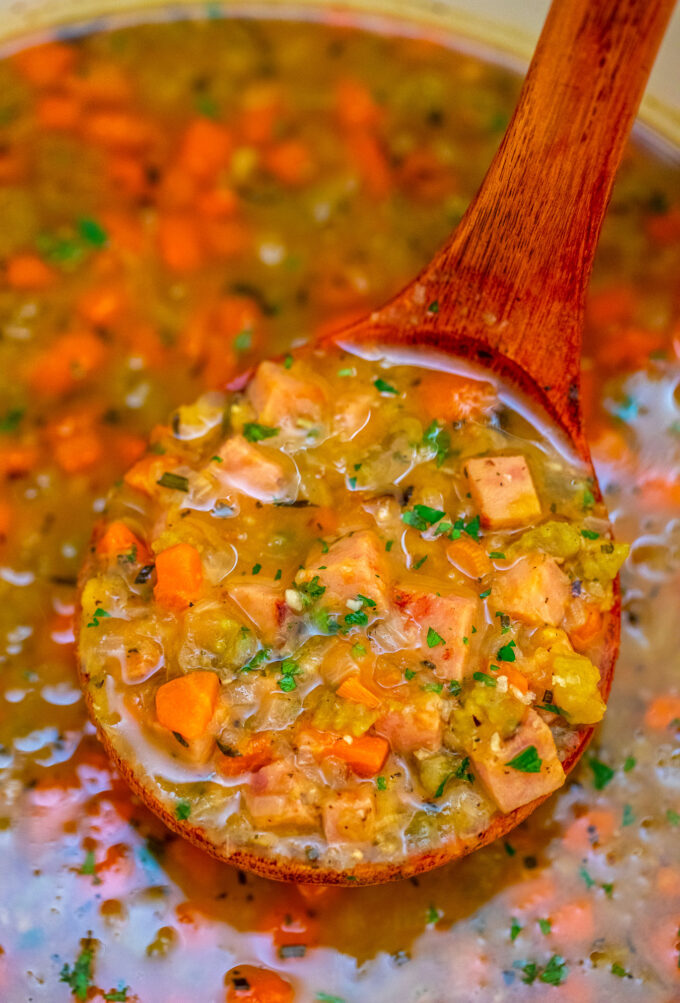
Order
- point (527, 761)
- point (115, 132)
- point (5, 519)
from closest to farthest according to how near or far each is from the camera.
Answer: point (527, 761) < point (5, 519) < point (115, 132)

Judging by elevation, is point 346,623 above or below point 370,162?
below

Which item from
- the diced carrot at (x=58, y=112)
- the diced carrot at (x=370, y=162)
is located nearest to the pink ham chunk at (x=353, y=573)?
the diced carrot at (x=370, y=162)

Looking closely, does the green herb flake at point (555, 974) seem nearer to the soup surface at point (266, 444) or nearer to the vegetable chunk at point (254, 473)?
Answer: the soup surface at point (266, 444)

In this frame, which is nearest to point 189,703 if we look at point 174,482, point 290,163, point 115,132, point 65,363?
point 174,482

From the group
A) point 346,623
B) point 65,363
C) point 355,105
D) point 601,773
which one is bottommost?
point 601,773

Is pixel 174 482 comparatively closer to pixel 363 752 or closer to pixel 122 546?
pixel 122 546

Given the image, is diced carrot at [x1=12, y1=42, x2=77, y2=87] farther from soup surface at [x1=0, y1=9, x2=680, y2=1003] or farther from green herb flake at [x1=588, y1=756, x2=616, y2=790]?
green herb flake at [x1=588, y1=756, x2=616, y2=790]

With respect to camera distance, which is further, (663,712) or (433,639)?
(663,712)
